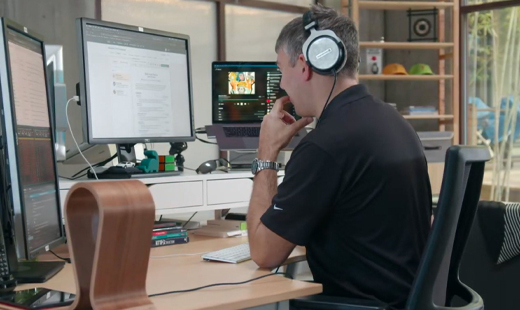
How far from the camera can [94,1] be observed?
3.88 m

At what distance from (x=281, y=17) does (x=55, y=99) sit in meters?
3.04

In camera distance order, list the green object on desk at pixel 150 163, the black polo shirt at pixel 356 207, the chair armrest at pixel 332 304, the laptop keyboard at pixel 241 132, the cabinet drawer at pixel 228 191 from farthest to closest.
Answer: the laptop keyboard at pixel 241 132
the cabinet drawer at pixel 228 191
the green object on desk at pixel 150 163
the black polo shirt at pixel 356 207
the chair armrest at pixel 332 304

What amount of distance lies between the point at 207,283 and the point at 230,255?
11.5 inches

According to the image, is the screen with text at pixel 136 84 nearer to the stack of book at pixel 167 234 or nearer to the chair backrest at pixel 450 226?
the stack of book at pixel 167 234

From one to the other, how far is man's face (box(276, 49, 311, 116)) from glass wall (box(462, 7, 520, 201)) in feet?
11.3

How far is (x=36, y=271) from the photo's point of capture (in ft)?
5.25

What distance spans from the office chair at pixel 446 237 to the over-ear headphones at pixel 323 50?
16.3 inches

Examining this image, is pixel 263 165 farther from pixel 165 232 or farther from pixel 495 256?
pixel 495 256

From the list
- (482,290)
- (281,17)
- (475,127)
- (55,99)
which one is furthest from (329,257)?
(475,127)

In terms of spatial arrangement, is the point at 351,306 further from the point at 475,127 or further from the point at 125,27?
the point at 475,127

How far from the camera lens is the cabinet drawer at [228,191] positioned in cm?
230

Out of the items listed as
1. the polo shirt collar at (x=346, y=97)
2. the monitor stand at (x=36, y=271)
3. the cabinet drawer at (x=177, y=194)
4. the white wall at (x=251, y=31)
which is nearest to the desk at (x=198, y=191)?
the cabinet drawer at (x=177, y=194)

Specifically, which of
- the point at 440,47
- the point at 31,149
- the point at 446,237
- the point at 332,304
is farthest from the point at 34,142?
the point at 440,47

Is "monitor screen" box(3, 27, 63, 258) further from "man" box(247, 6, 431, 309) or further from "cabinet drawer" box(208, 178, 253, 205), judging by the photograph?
"cabinet drawer" box(208, 178, 253, 205)
